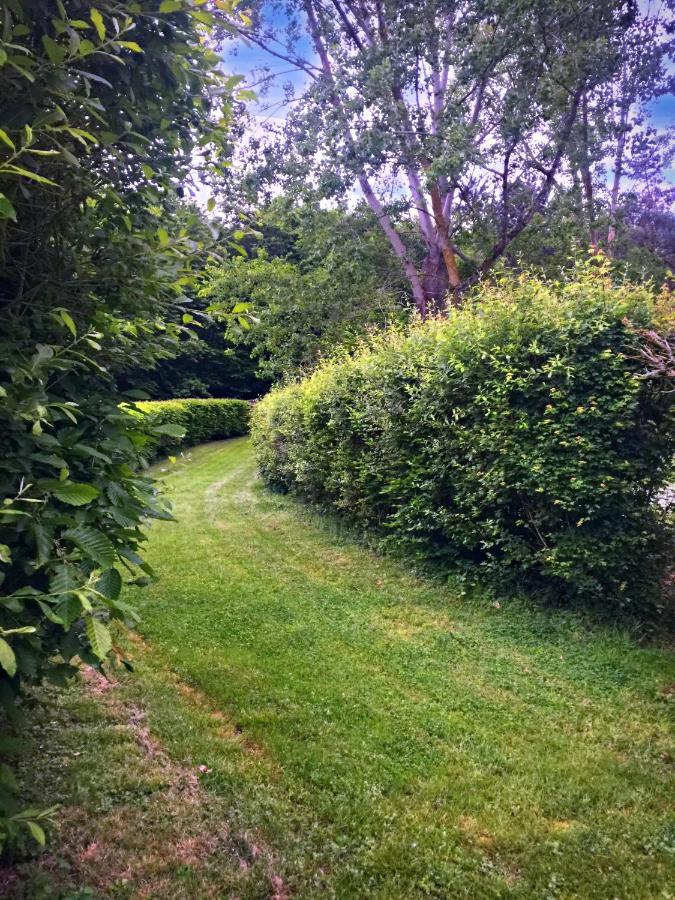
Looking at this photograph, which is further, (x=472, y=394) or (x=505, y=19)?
(x=505, y=19)

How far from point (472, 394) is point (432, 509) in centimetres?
124

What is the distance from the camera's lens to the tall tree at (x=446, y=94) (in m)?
8.98

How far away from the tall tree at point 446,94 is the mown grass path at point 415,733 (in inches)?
272

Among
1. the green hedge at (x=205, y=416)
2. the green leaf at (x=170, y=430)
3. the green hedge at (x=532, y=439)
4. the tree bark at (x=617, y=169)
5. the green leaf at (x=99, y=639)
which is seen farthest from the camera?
the green hedge at (x=205, y=416)

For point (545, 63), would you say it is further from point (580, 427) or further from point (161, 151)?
point (161, 151)

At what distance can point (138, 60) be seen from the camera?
199cm

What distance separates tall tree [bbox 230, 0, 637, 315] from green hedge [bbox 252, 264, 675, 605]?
4.59 meters

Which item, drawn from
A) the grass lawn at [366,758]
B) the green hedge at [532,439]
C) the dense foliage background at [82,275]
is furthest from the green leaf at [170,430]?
the green hedge at [532,439]

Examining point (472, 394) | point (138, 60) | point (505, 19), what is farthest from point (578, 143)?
point (138, 60)

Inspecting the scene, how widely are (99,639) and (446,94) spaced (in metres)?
12.0

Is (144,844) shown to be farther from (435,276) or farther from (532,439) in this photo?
(435,276)

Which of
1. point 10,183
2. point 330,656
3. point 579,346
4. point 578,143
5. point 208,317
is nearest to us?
point 10,183

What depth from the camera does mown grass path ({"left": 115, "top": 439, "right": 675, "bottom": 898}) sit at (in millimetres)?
2230

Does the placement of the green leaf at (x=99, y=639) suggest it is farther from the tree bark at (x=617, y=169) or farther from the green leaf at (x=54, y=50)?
the tree bark at (x=617, y=169)
